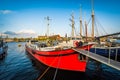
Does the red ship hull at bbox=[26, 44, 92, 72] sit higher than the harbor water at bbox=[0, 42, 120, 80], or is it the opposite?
the red ship hull at bbox=[26, 44, 92, 72]

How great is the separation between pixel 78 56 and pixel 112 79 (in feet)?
14.9

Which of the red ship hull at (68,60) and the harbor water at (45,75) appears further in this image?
the red ship hull at (68,60)

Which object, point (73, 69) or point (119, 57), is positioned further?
point (119, 57)

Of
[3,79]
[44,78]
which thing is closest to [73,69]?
[44,78]

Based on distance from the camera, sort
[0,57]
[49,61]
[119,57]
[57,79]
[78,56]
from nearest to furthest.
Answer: [57,79] < [78,56] < [49,61] < [119,57] < [0,57]

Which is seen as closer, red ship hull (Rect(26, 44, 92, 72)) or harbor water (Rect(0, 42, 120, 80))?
harbor water (Rect(0, 42, 120, 80))

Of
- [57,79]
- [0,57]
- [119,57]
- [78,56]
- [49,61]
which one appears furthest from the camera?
[0,57]

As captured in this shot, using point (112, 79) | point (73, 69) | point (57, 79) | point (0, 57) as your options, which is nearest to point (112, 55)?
point (112, 79)

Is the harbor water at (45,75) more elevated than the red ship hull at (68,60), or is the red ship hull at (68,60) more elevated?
the red ship hull at (68,60)

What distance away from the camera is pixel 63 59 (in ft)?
42.4

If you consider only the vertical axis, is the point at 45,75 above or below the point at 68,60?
below

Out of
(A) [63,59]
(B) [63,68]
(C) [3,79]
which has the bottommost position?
(C) [3,79]

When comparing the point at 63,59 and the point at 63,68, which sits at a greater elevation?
the point at 63,59

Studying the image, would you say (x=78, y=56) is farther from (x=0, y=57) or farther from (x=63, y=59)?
(x=0, y=57)
